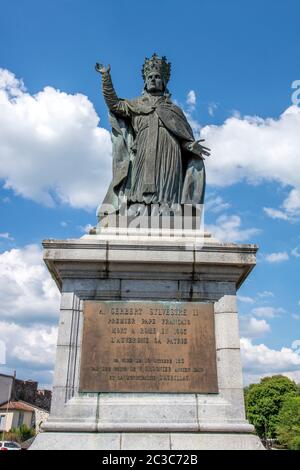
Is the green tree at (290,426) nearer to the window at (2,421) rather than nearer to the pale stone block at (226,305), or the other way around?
the window at (2,421)

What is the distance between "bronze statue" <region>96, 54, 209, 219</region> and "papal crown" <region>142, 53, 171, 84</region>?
0.02 metres

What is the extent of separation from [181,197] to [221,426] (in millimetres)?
4170

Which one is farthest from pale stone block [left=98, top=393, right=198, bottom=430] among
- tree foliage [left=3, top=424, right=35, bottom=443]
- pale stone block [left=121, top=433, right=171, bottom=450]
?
tree foliage [left=3, top=424, right=35, bottom=443]

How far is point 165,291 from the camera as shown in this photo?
22.5 ft

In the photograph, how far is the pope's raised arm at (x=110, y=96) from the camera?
29.6 ft

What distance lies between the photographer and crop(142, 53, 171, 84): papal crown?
9570 mm

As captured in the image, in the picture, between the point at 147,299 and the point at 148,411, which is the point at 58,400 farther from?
the point at 147,299

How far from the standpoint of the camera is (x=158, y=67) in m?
9.55

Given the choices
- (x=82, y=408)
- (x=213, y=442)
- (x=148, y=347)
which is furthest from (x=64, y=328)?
(x=213, y=442)

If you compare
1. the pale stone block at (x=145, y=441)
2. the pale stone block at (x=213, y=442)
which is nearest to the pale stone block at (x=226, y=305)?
the pale stone block at (x=213, y=442)

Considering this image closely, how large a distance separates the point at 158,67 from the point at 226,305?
5525mm

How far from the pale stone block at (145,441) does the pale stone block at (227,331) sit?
1540 millimetres

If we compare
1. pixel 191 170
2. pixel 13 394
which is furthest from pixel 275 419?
pixel 191 170
